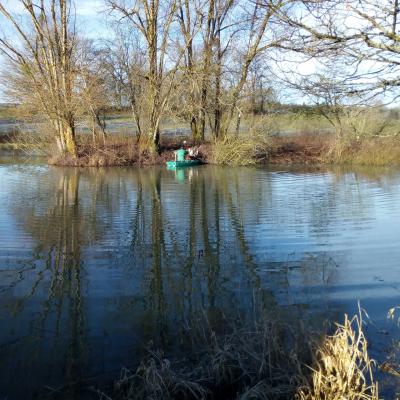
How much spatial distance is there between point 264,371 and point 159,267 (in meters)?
3.93

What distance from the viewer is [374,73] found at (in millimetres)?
4910

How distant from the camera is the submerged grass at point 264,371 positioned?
382cm

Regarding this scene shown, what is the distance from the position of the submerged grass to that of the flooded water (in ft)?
2.11

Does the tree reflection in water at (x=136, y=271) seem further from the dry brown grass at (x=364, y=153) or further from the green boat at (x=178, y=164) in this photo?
the dry brown grass at (x=364, y=153)

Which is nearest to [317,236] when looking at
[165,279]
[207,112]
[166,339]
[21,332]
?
[165,279]

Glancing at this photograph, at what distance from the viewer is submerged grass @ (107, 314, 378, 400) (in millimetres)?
3820

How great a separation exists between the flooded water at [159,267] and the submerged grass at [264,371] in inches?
25.3

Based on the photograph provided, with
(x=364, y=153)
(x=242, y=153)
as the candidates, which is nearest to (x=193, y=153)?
(x=242, y=153)

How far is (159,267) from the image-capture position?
8.02 meters

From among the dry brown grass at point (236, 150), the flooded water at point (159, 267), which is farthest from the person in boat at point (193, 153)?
the flooded water at point (159, 267)

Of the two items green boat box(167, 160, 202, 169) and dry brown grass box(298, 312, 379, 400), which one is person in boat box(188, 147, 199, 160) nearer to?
green boat box(167, 160, 202, 169)

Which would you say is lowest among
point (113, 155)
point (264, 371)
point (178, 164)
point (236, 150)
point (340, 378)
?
point (264, 371)

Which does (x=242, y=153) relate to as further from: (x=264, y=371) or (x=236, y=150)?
(x=264, y=371)

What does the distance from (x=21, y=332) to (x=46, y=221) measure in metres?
6.50
